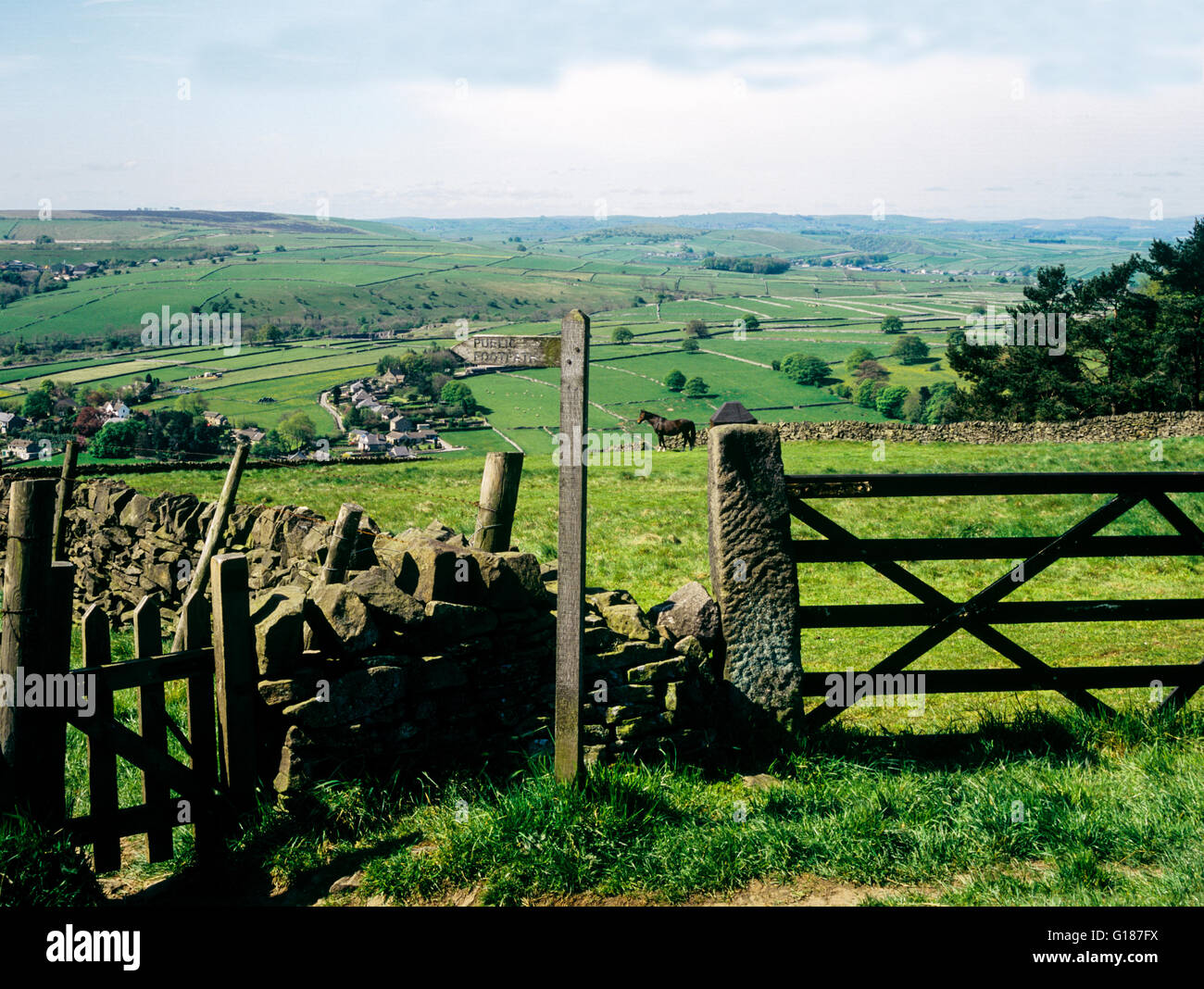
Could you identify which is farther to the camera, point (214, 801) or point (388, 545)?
point (388, 545)

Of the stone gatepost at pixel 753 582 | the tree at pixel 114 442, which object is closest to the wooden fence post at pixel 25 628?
the stone gatepost at pixel 753 582

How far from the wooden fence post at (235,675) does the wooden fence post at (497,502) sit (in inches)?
71.4

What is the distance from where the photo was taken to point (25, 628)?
12.7 ft

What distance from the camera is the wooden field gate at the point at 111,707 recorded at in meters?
3.87

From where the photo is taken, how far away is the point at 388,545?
6.34m

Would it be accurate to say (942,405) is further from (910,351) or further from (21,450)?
(21,450)

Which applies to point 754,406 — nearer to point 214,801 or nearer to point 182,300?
point 214,801

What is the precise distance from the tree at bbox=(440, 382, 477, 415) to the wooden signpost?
40846 millimetres

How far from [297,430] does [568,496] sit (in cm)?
3605

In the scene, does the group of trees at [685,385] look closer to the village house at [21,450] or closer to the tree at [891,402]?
the tree at [891,402]

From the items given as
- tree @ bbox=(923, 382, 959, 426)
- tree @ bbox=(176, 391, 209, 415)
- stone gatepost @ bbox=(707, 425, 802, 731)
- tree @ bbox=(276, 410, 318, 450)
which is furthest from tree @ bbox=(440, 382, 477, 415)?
stone gatepost @ bbox=(707, 425, 802, 731)

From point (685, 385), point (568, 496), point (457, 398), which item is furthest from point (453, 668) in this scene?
point (685, 385)

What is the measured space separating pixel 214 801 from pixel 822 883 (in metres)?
3.11
